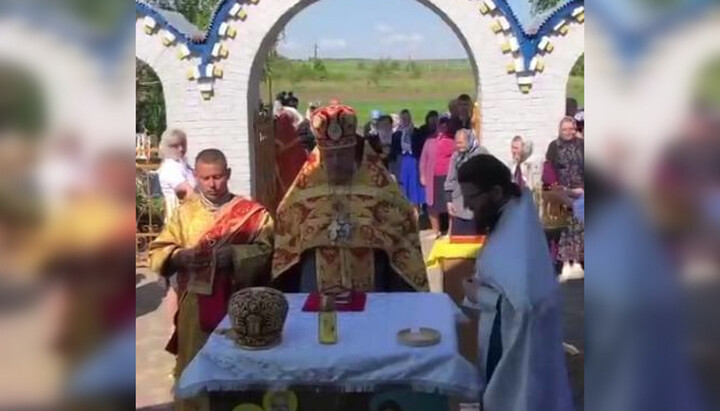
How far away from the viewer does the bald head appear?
366cm

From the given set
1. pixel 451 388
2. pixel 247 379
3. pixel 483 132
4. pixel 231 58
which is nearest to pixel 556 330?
pixel 451 388

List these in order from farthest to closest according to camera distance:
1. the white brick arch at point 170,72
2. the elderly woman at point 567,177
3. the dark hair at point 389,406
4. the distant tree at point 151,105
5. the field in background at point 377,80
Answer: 1. the field in background at point 377,80
2. the distant tree at point 151,105
3. the white brick arch at point 170,72
4. the elderly woman at point 567,177
5. the dark hair at point 389,406

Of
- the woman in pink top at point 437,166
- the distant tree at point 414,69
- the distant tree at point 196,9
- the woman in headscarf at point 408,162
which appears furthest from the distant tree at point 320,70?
the woman in pink top at point 437,166

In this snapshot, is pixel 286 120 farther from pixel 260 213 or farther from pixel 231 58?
pixel 260 213

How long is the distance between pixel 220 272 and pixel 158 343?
7.94 ft

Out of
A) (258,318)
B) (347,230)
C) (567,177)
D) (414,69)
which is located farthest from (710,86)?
(414,69)

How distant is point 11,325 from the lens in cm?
131

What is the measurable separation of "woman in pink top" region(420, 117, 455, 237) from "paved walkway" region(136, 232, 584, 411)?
60.7 inches

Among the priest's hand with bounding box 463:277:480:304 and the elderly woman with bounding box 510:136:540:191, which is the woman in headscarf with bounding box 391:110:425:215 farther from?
the priest's hand with bounding box 463:277:480:304

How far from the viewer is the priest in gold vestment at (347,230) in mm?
3701

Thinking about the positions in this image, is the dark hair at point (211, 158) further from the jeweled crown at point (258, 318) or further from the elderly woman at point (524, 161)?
the elderly woman at point (524, 161)

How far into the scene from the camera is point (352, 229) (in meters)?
3.71

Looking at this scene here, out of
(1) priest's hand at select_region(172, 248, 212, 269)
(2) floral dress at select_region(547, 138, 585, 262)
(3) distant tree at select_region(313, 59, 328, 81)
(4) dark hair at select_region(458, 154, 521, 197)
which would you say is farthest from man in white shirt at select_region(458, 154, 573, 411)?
(3) distant tree at select_region(313, 59, 328, 81)

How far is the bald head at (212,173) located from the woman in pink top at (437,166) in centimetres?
470
